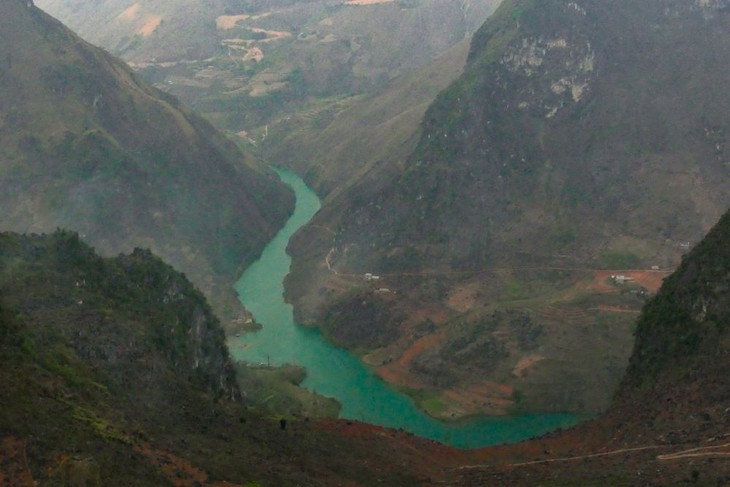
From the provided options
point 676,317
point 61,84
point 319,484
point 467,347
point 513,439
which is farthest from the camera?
point 61,84

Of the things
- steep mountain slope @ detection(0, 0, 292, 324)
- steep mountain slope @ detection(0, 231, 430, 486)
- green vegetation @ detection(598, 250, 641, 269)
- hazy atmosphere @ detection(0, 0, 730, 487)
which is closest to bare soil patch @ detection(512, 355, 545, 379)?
hazy atmosphere @ detection(0, 0, 730, 487)

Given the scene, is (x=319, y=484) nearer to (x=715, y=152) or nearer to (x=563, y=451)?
(x=563, y=451)

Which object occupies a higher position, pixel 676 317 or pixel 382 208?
pixel 676 317

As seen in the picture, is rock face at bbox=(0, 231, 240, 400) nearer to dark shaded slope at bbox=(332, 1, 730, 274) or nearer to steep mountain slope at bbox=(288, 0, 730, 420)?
steep mountain slope at bbox=(288, 0, 730, 420)

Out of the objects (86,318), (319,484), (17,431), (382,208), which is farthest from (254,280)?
(17,431)

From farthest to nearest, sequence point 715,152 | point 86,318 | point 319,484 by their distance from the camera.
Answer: point 715,152 → point 86,318 → point 319,484

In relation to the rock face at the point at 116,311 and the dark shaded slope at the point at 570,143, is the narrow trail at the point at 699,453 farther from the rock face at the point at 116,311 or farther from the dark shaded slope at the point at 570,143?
the dark shaded slope at the point at 570,143

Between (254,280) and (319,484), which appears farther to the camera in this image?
(254,280)
